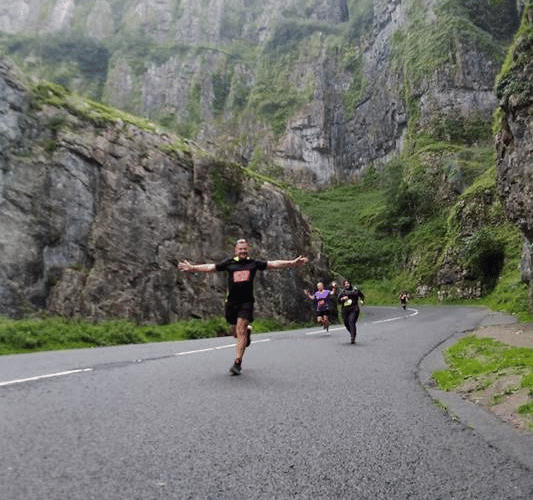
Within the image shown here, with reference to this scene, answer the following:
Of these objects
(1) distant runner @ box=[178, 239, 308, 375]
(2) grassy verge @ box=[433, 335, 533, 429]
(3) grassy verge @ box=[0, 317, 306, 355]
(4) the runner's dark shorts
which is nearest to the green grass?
(2) grassy verge @ box=[433, 335, 533, 429]

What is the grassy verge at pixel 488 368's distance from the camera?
21.3ft

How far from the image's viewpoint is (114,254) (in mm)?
22719

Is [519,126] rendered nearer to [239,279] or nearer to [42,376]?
[239,279]

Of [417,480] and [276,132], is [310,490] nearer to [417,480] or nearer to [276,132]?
[417,480]

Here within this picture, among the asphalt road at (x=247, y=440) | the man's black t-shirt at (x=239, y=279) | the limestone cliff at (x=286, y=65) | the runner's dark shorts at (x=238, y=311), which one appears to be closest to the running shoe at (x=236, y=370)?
the asphalt road at (x=247, y=440)

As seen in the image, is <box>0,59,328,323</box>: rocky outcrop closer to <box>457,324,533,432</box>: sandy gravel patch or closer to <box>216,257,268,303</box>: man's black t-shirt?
<box>216,257,268,303</box>: man's black t-shirt

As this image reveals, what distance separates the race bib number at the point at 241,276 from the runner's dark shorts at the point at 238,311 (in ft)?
1.19

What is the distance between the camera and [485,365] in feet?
29.0

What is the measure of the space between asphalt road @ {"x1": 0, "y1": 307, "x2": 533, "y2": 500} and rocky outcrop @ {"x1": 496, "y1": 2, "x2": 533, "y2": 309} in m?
16.5

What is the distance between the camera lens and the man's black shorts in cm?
844

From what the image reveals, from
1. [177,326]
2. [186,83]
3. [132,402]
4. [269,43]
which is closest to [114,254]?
[177,326]

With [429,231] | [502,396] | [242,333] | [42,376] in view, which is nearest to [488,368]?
[502,396]

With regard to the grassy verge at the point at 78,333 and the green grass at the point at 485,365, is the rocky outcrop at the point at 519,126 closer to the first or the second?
the green grass at the point at 485,365

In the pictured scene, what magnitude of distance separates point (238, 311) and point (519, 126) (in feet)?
58.4
